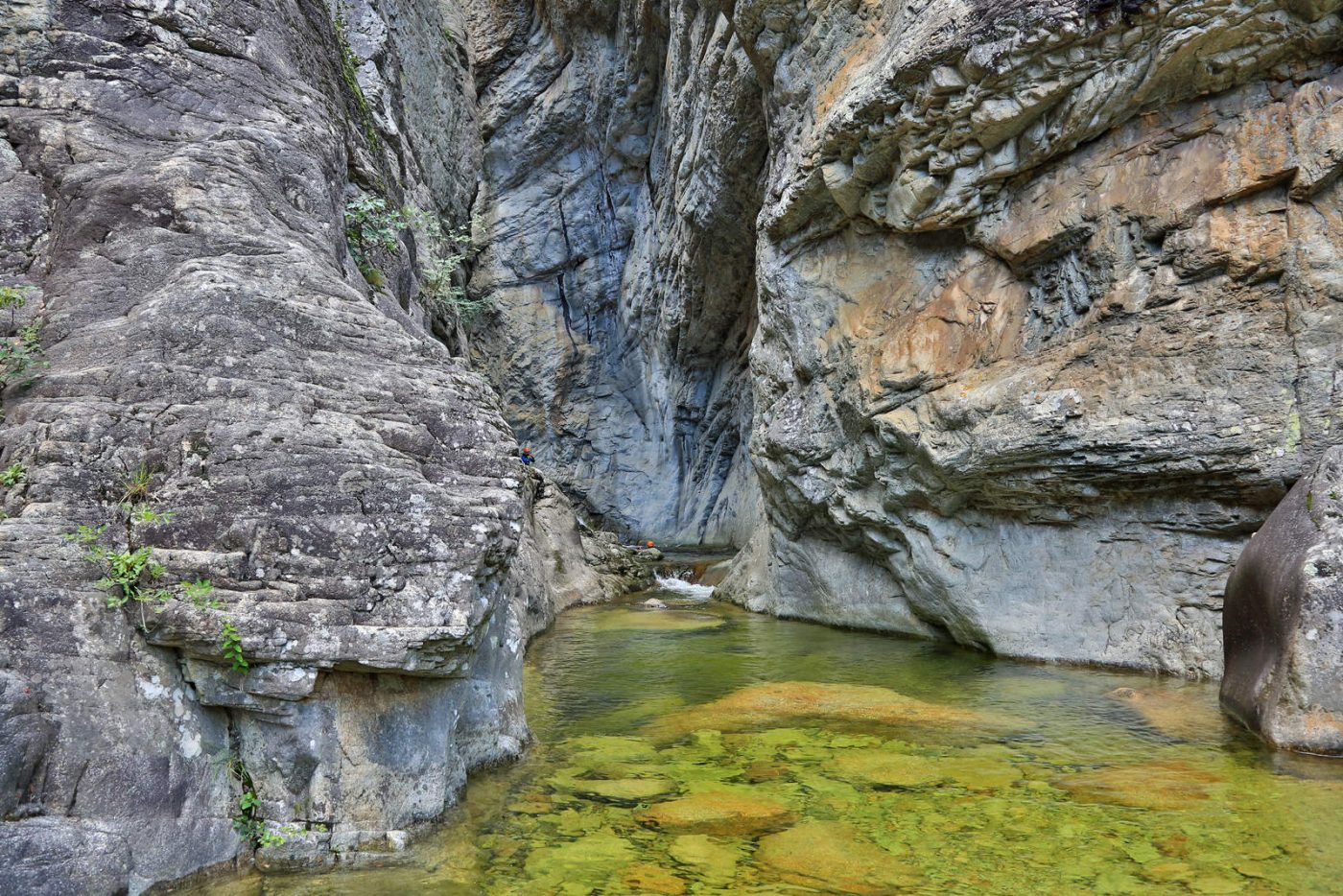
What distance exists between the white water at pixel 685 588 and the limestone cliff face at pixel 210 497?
10621 mm

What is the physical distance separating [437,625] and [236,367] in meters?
1.89

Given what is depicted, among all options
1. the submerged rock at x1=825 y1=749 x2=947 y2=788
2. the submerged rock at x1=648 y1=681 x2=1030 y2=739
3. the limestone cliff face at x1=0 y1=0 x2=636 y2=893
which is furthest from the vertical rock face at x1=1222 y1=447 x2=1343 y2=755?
the limestone cliff face at x1=0 y1=0 x2=636 y2=893

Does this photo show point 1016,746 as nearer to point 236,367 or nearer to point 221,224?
point 236,367

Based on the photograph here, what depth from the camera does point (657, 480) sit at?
87.9 feet

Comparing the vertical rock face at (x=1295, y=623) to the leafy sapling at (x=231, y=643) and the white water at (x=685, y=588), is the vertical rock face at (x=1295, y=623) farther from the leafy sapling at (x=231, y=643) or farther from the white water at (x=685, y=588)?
the white water at (x=685, y=588)

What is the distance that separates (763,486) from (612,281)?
16.3m

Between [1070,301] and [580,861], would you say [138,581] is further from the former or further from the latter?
[1070,301]

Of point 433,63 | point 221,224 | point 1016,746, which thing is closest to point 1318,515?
point 1016,746

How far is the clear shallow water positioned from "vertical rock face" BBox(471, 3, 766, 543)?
1416 cm

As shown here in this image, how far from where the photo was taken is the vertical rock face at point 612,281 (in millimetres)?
21828

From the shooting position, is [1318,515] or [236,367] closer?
[236,367]

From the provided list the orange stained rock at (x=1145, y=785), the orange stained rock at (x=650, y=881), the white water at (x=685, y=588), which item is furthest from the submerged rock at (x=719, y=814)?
the white water at (x=685, y=588)

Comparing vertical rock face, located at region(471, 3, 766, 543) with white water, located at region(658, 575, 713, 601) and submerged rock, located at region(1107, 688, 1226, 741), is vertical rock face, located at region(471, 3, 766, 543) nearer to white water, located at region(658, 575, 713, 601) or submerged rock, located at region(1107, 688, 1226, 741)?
white water, located at region(658, 575, 713, 601)

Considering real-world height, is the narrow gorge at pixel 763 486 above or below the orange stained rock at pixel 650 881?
above
